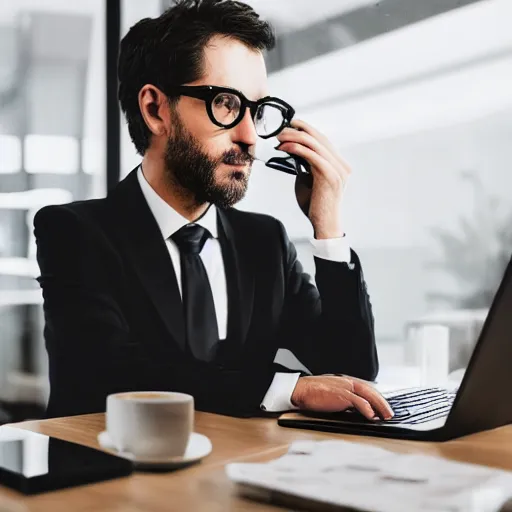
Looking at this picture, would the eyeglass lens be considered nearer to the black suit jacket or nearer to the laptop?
the black suit jacket

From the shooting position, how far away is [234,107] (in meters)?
2.24

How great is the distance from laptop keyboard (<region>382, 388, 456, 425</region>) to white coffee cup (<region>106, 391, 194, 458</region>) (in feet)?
1.47

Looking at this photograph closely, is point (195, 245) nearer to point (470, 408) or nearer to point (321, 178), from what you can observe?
→ point (321, 178)

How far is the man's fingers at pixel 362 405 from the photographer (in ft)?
4.17

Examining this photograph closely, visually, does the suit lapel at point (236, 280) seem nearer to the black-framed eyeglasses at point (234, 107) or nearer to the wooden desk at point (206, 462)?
the black-framed eyeglasses at point (234, 107)

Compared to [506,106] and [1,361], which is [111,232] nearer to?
[1,361]

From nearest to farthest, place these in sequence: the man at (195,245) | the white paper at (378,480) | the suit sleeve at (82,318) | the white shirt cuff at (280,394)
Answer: the white paper at (378,480)
the white shirt cuff at (280,394)
the suit sleeve at (82,318)
the man at (195,245)

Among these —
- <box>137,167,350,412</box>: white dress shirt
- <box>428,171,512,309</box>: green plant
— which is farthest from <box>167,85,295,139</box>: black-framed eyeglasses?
<box>428,171,512,309</box>: green plant

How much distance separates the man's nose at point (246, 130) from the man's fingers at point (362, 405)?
113 cm

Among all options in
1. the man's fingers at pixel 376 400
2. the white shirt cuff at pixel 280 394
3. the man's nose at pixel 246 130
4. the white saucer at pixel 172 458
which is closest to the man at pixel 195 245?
the man's nose at pixel 246 130

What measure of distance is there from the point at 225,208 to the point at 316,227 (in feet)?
1.04

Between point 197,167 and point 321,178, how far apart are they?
0.39 meters

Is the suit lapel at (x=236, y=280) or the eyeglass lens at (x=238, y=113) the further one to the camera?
the suit lapel at (x=236, y=280)

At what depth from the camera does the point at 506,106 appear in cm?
214
